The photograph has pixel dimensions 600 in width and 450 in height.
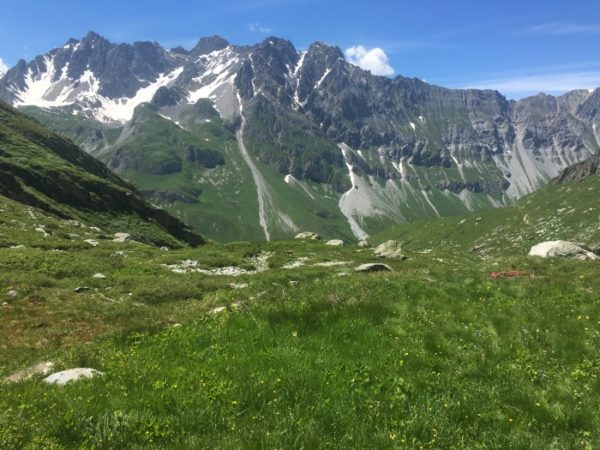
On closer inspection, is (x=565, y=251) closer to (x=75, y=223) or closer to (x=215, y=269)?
(x=215, y=269)

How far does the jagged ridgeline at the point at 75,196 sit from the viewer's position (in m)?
73.1

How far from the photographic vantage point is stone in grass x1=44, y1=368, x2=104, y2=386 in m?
11.0

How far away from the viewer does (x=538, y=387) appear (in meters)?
11.0

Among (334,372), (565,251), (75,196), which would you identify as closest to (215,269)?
(334,372)

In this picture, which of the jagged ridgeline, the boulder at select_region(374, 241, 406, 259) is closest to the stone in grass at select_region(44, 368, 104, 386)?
the boulder at select_region(374, 241, 406, 259)

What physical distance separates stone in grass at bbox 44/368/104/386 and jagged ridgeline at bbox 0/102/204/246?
220 feet

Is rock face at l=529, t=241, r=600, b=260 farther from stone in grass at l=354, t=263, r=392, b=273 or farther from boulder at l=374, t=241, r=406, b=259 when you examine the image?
stone in grass at l=354, t=263, r=392, b=273

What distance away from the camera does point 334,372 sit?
11.3 m

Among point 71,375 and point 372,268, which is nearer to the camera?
point 71,375

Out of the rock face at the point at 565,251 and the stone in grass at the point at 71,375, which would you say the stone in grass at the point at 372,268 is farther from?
the stone in grass at the point at 71,375

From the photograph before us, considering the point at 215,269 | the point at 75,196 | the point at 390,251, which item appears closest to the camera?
the point at 215,269

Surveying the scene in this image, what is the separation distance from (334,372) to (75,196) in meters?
81.8

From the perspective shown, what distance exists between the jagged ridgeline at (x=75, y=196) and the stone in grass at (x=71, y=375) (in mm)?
66928

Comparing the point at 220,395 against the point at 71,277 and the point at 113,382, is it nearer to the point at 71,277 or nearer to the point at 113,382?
the point at 113,382
